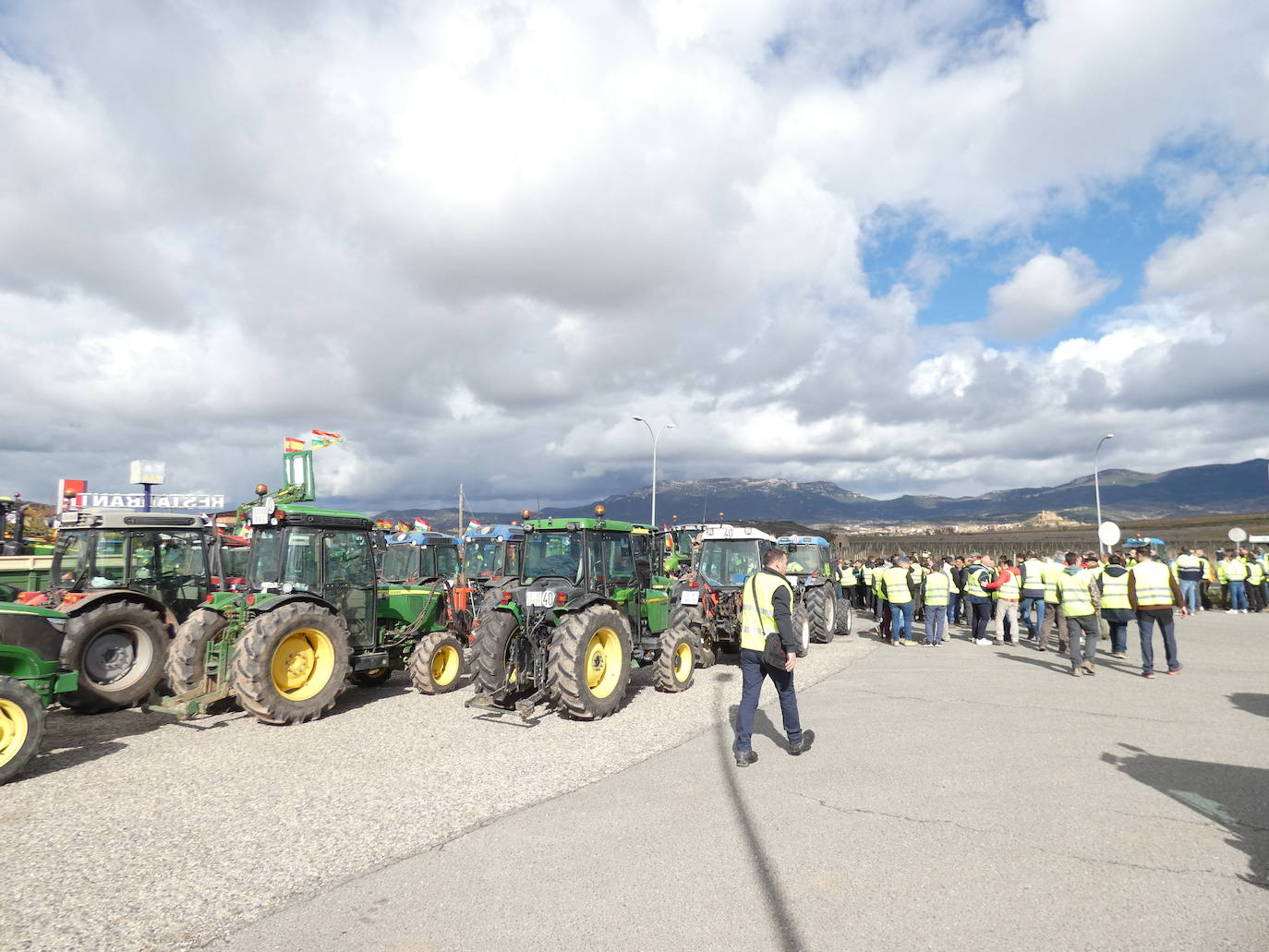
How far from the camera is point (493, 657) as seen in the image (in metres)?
7.88

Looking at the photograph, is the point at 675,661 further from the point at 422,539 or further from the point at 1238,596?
the point at 1238,596

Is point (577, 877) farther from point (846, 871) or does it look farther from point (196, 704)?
point (196, 704)

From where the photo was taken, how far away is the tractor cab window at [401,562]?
13336 millimetres

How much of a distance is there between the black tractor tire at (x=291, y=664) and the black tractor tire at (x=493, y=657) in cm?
152

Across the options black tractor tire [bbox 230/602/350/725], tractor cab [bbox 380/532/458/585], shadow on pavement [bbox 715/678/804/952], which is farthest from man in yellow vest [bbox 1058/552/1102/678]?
tractor cab [bbox 380/532/458/585]

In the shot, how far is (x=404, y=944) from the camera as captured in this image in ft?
11.0

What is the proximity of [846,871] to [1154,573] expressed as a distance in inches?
310

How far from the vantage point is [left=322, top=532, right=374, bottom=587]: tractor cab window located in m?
8.48

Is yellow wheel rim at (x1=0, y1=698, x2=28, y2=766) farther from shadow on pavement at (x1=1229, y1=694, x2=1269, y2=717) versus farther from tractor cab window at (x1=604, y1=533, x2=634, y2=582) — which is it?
shadow on pavement at (x1=1229, y1=694, x2=1269, y2=717)

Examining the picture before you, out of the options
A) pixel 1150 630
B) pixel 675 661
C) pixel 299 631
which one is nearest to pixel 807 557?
pixel 1150 630

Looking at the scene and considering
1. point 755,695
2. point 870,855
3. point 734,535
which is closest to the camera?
point 870,855

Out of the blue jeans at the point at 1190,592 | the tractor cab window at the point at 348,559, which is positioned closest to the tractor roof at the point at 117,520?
the tractor cab window at the point at 348,559

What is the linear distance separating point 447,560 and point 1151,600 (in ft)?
37.8

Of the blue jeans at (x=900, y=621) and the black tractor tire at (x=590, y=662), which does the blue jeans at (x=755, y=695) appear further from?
the blue jeans at (x=900, y=621)
